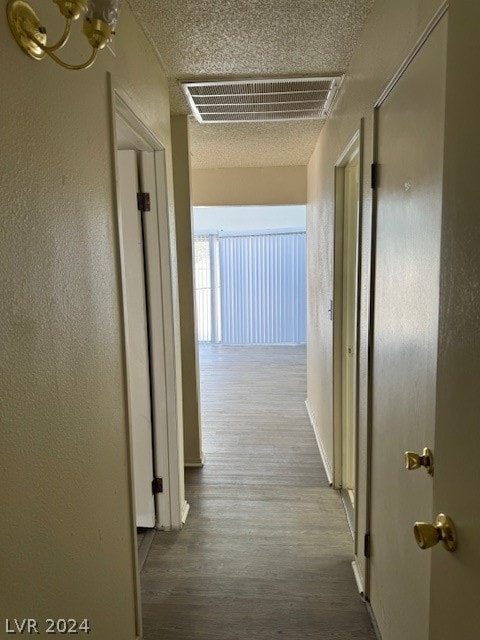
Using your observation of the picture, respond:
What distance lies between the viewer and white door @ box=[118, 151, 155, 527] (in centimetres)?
213

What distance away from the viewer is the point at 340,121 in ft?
7.64

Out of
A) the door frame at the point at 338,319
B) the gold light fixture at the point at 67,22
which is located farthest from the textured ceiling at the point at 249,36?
the gold light fixture at the point at 67,22

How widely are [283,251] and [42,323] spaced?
6989 mm

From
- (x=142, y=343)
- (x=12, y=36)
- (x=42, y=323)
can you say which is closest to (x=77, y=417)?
(x=42, y=323)

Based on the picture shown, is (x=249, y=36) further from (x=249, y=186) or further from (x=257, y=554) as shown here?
(x=249, y=186)

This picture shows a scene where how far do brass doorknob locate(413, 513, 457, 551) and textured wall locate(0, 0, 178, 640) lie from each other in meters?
0.79

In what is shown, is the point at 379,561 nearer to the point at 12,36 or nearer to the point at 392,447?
the point at 392,447

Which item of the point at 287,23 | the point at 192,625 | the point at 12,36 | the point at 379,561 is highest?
the point at 287,23

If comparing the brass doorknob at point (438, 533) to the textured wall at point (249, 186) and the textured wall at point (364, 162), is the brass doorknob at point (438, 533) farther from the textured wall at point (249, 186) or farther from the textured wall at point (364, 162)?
the textured wall at point (249, 186)

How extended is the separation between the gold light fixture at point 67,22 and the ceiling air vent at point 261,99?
1487 millimetres

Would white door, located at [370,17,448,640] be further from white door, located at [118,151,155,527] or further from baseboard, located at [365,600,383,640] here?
white door, located at [118,151,155,527]

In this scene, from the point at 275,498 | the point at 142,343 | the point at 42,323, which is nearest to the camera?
the point at 42,323

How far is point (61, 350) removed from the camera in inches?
39.8

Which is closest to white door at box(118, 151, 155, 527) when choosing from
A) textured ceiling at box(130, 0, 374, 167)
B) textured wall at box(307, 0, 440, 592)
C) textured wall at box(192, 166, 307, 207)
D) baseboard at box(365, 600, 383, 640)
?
textured ceiling at box(130, 0, 374, 167)
